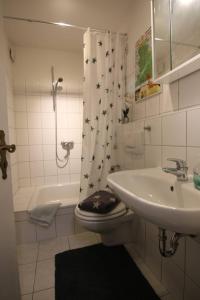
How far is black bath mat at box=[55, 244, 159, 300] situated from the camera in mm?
1095

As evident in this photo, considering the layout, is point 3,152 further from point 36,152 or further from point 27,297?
point 36,152

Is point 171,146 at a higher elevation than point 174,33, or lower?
lower

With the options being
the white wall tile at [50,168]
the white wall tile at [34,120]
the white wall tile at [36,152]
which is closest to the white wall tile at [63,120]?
the white wall tile at [34,120]

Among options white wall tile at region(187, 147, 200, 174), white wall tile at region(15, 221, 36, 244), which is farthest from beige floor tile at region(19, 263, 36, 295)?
white wall tile at region(187, 147, 200, 174)

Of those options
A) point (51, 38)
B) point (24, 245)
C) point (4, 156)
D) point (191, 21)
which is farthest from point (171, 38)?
point (24, 245)

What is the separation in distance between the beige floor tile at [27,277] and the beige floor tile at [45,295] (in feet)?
0.19

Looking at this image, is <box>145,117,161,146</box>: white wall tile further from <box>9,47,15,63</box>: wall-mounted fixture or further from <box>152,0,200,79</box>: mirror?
<box>9,47,15,63</box>: wall-mounted fixture

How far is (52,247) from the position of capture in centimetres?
159

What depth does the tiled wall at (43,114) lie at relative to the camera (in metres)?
2.32

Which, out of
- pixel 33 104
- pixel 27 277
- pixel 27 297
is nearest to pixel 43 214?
pixel 27 277

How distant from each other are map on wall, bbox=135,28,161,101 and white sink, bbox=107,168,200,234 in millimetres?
722

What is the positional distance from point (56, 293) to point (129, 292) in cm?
47

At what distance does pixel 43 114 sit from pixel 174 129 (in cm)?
189

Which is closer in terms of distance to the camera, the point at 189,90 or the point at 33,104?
the point at 189,90
